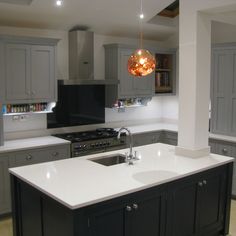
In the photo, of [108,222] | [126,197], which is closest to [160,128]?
[126,197]

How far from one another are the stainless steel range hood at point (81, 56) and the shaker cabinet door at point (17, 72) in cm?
87

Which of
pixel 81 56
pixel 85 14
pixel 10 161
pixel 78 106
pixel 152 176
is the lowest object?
pixel 10 161

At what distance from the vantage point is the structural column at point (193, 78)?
12.4ft

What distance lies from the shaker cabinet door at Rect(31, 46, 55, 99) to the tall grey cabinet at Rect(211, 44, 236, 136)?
2.58 meters

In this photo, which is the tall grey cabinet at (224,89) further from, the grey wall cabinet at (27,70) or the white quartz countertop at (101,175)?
the grey wall cabinet at (27,70)

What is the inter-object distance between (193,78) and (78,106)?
2.43 meters

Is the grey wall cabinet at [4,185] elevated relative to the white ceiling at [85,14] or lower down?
lower down

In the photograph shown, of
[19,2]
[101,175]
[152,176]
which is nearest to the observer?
[101,175]

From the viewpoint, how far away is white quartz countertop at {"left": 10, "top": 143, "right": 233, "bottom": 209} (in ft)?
8.61

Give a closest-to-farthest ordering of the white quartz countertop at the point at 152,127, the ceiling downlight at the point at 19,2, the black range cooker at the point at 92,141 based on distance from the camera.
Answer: the ceiling downlight at the point at 19,2
the black range cooker at the point at 92,141
the white quartz countertop at the point at 152,127

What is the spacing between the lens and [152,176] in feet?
10.5

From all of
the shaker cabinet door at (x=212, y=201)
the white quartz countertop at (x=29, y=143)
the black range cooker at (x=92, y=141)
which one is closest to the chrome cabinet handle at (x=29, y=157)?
the white quartz countertop at (x=29, y=143)

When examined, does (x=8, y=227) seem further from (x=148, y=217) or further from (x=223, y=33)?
(x=223, y=33)

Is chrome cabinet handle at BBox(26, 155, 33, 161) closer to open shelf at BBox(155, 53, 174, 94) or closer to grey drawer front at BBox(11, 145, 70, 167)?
grey drawer front at BBox(11, 145, 70, 167)
